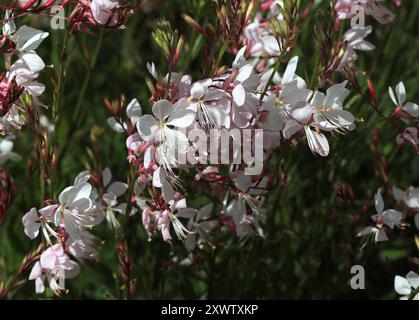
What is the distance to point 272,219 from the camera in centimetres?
167

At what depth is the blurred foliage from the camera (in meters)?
1.69

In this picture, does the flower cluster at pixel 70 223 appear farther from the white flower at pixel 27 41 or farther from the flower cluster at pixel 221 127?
the white flower at pixel 27 41

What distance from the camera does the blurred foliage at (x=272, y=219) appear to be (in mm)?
1692

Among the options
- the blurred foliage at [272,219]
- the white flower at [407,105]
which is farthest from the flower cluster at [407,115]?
the blurred foliage at [272,219]

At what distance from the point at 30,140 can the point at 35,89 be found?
87 centimetres

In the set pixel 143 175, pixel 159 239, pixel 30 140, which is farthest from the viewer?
pixel 30 140

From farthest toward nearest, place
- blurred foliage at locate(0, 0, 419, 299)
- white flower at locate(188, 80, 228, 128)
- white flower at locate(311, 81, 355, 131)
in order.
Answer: blurred foliage at locate(0, 0, 419, 299), white flower at locate(311, 81, 355, 131), white flower at locate(188, 80, 228, 128)

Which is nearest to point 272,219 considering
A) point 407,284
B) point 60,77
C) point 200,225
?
point 200,225

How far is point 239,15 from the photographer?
1.32m

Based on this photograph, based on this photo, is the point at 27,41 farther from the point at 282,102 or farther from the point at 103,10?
the point at 282,102

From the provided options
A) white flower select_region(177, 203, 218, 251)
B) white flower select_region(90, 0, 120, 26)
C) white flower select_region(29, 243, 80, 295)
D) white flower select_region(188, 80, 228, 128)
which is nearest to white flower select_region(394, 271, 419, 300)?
white flower select_region(177, 203, 218, 251)

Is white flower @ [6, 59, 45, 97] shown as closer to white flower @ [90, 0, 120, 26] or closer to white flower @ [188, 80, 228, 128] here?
white flower @ [90, 0, 120, 26]
